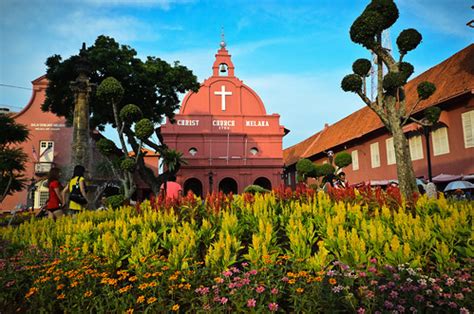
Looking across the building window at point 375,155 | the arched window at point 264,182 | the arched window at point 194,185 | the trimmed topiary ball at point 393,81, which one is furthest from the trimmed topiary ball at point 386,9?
the arched window at point 194,185

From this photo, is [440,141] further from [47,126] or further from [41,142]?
[41,142]

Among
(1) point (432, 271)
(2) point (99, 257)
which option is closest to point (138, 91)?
(2) point (99, 257)

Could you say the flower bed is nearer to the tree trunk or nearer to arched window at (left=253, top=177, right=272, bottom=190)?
the tree trunk

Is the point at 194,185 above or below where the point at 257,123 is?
below

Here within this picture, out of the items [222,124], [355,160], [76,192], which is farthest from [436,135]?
[76,192]

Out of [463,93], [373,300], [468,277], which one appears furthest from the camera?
[463,93]

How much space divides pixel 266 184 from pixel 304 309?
26044 mm

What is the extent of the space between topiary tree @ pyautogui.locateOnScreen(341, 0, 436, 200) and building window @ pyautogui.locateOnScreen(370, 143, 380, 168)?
37.6ft

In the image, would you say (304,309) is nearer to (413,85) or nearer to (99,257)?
(99,257)

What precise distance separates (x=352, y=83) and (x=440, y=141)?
9.11 m

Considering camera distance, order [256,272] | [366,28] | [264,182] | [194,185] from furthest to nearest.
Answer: [264,182] < [194,185] < [366,28] < [256,272]

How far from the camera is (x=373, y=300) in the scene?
2.46m

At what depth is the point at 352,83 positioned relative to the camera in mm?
9195

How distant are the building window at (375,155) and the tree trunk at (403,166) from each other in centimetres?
1235
